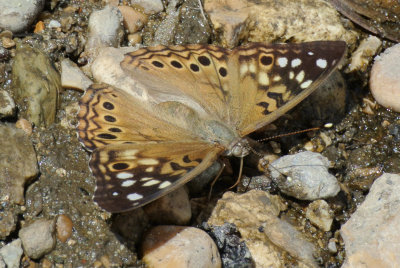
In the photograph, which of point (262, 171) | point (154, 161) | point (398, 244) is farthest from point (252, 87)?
point (398, 244)

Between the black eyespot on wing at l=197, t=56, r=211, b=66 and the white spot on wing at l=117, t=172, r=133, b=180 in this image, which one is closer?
the white spot on wing at l=117, t=172, r=133, b=180

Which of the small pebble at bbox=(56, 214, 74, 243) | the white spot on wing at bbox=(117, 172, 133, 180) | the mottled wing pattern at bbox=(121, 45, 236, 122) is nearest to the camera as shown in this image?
the white spot on wing at bbox=(117, 172, 133, 180)

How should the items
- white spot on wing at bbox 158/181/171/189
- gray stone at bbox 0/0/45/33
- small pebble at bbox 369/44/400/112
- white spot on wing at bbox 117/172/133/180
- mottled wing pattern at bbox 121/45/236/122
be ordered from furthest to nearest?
A: small pebble at bbox 369/44/400/112 < gray stone at bbox 0/0/45/33 < mottled wing pattern at bbox 121/45/236/122 < white spot on wing at bbox 117/172/133/180 < white spot on wing at bbox 158/181/171/189

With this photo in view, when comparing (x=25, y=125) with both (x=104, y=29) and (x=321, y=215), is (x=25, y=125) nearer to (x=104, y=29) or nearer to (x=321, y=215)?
(x=104, y=29)

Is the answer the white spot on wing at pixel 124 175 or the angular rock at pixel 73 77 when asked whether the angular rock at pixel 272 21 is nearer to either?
the angular rock at pixel 73 77

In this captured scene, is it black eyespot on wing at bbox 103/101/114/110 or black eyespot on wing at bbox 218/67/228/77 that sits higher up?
black eyespot on wing at bbox 218/67/228/77

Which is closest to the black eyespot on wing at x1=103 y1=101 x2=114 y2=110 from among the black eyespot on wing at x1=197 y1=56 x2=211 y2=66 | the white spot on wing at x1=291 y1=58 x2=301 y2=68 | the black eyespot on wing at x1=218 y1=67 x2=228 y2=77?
the black eyespot on wing at x1=197 y1=56 x2=211 y2=66

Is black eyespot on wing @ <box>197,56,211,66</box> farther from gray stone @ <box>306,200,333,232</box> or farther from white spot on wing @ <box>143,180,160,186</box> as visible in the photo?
gray stone @ <box>306,200,333,232</box>
